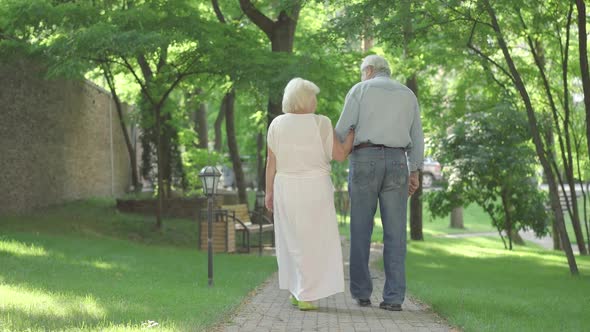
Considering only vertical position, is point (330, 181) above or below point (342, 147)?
below

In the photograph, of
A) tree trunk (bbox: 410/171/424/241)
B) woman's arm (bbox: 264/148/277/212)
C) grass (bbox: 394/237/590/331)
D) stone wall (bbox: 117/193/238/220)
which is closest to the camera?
grass (bbox: 394/237/590/331)

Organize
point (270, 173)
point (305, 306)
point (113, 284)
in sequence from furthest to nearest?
point (113, 284), point (270, 173), point (305, 306)

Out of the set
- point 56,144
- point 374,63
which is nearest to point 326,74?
point 56,144

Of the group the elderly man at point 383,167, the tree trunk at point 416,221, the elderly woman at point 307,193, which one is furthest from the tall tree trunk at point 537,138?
the tree trunk at point 416,221

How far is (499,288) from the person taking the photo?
9859mm

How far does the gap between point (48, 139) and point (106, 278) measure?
10275 millimetres

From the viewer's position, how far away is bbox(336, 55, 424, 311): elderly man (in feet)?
21.7

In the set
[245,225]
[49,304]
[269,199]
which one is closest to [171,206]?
[245,225]

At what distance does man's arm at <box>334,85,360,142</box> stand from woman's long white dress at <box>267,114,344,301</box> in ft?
0.54

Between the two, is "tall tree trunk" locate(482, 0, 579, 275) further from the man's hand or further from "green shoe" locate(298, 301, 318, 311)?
"green shoe" locate(298, 301, 318, 311)

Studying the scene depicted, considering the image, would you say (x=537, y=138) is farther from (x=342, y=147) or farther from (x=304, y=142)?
(x=304, y=142)

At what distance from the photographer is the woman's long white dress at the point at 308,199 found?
6.53 meters

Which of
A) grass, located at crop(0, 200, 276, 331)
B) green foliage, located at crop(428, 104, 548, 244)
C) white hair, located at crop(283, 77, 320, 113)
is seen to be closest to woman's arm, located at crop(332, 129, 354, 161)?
white hair, located at crop(283, 77, 320, 113)

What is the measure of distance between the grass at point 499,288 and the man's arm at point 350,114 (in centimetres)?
162
